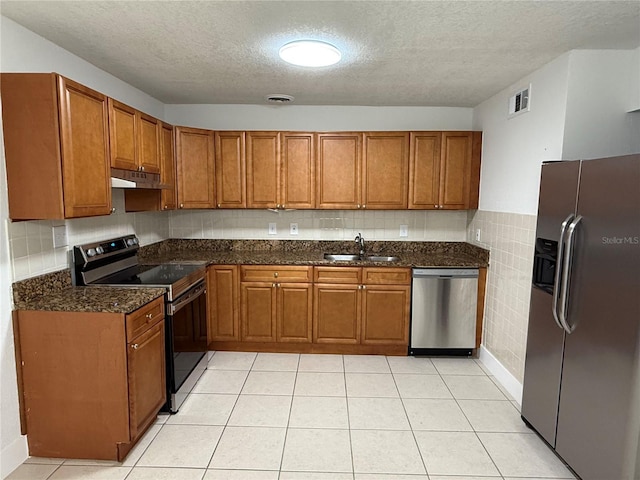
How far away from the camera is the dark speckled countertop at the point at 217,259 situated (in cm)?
205

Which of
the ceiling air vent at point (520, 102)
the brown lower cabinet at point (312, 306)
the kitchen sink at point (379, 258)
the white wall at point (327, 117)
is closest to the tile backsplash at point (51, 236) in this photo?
the brown lower cabinet at point (312, 306)

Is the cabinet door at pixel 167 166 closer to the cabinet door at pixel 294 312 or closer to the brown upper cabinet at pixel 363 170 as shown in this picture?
the cabinet door at pixel 294 312

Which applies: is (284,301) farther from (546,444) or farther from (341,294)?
(546,444)

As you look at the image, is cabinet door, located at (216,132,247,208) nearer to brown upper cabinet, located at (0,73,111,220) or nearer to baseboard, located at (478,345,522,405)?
brown upper cabinet, located at (0,73,111,220)

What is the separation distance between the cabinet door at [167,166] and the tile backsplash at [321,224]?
59 centimetres

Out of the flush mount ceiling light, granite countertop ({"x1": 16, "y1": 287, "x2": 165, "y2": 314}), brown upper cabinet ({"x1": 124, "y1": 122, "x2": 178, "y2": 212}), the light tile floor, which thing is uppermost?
the flush mount ceiling light

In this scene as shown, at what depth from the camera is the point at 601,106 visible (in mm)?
2316

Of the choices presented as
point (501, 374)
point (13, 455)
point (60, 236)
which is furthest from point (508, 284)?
point (13, 455)

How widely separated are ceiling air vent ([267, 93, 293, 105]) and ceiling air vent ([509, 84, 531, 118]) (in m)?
1.89

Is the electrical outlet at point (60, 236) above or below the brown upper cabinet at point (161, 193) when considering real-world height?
below

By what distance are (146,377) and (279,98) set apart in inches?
102

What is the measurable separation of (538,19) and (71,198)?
2.59 meters

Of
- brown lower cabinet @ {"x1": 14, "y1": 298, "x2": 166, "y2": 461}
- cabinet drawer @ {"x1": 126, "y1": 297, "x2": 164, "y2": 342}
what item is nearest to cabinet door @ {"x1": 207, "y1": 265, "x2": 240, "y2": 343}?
cabinet drawer @ {"x1": 126, "y1": 297, "x2": 164, "y2": 342}

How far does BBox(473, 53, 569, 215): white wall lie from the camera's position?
2.40 metres
